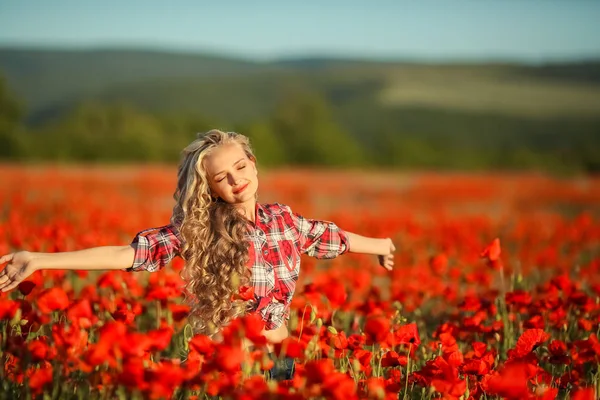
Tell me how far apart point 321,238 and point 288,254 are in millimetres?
195

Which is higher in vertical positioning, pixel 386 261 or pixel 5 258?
pixel 5 258

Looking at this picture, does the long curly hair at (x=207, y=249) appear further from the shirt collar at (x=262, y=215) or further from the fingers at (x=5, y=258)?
the fingers at (x=5, y=258)

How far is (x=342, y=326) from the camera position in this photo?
12.9ft

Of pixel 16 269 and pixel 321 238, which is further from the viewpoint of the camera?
pixel 321 238

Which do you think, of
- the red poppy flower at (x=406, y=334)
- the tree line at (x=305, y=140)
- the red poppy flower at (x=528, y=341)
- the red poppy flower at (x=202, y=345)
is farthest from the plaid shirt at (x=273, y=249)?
the tree line at (x=305, y=140)

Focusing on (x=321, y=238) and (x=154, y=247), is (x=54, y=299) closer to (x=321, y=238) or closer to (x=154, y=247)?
(x=154, y=247)

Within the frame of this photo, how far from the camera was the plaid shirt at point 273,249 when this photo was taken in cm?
269

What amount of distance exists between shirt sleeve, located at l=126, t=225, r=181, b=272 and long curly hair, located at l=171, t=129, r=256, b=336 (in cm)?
4

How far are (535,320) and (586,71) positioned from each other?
229 feet

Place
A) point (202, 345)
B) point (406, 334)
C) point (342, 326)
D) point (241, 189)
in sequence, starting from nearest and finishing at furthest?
point (202, 345) < point (406, 334) < point (241, 189) < point (342, 326)

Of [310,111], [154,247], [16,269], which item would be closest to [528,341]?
[154,247]

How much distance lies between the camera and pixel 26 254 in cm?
237

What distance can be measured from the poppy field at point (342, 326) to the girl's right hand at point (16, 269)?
0.07 metres

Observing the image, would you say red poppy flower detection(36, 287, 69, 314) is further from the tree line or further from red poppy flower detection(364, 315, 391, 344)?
the tree line
